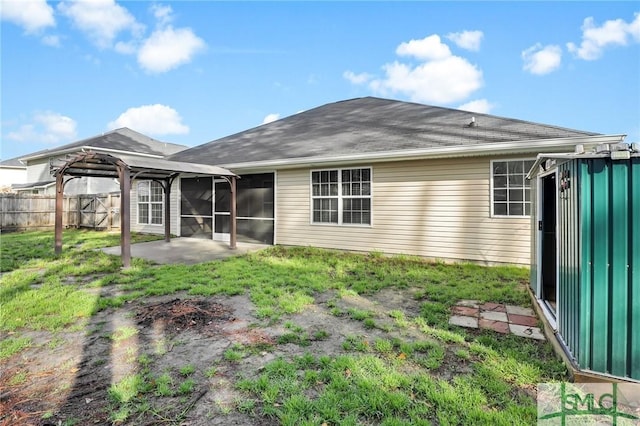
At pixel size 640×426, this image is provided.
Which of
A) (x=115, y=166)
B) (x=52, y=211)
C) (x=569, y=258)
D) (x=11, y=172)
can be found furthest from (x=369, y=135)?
(x=11, y=172)

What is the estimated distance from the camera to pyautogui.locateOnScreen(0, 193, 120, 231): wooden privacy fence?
13.5m

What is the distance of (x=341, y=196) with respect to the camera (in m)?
8.10

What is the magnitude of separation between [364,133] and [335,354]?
7149 millimetres

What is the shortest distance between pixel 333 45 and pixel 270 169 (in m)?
7.24

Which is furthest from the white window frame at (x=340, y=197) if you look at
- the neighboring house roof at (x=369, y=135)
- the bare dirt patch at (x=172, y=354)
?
the bare dirt patch at (x=172, y=354)

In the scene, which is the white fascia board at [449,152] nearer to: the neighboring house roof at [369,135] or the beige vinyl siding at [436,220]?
the neighboring house roof at [369,135]

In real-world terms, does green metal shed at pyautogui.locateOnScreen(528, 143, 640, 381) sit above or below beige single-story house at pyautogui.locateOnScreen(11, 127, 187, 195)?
below

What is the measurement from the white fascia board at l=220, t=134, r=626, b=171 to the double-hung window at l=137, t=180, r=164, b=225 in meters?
5.06

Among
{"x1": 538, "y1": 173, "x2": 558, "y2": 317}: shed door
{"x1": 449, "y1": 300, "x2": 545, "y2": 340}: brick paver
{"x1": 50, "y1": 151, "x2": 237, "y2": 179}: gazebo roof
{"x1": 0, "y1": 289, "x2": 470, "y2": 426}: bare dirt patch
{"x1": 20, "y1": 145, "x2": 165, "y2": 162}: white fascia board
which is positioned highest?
{"x1": 20, "y1": 145, "x2": 165, "y2": 162}: white fascia board

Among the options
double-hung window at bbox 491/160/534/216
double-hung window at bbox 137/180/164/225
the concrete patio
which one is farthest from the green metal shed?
double-hung window at bbox 137/180/164/225

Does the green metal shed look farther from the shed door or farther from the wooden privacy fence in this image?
the wooden privacy fence

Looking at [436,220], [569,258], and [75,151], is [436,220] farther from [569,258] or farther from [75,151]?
[75,151]


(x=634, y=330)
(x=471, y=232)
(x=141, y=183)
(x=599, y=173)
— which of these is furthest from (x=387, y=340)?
(x=141, y=183)

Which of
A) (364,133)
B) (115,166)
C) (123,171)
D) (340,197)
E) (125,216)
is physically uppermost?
(364,133)
